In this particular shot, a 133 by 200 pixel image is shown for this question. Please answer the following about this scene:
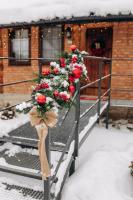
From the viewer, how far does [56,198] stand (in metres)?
3.02

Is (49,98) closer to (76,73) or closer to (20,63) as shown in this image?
(76,73)

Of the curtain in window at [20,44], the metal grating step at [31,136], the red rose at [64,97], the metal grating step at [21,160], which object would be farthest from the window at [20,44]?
the red rose at [64,97]

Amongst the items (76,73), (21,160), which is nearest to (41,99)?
(76,73)

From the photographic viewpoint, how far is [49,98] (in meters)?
2.38

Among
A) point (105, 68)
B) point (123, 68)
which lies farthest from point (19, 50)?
point (123, 68)

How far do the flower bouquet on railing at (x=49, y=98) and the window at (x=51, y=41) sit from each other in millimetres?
6104

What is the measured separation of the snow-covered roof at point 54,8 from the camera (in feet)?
22.7

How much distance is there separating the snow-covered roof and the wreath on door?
4.28 ft

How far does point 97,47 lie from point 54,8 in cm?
167

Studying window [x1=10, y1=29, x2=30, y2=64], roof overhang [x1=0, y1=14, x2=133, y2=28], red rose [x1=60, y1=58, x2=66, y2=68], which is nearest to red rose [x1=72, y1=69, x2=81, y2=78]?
red rose [x1=60, y1=58, x2=66, y2=68]

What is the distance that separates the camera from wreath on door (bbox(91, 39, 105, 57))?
827 cm

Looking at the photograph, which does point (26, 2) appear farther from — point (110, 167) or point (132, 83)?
point (110, 167)

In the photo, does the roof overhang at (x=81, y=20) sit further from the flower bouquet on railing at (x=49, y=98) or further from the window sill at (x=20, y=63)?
the flower bouquet on railing at (x=49, y=98)

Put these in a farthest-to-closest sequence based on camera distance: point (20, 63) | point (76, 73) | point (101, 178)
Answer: point (20, 63)
point (101, 178)
point (76, 73)
